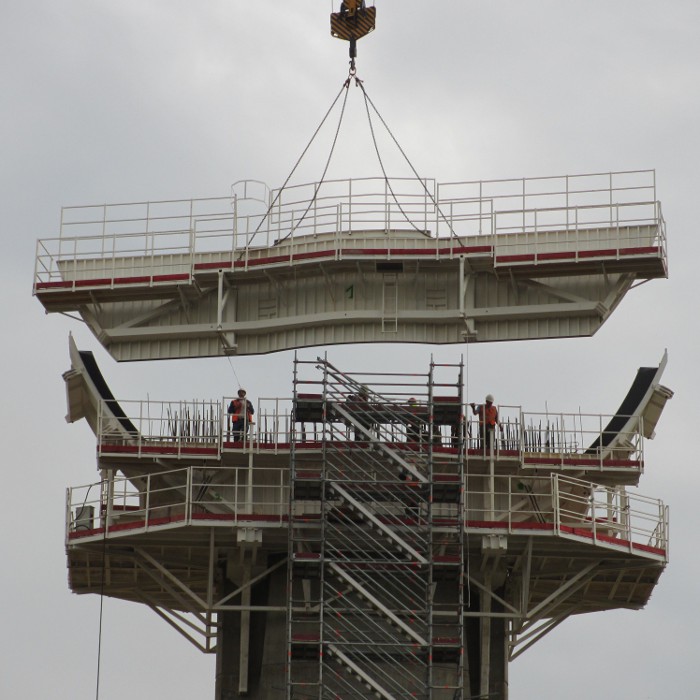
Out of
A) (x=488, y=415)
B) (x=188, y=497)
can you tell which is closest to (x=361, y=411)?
(x=488, y=415)

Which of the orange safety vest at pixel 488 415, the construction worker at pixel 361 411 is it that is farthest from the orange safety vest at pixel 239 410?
the orange safety vest at pixel 488 415

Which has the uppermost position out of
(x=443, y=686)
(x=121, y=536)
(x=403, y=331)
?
(x=403, y=331)

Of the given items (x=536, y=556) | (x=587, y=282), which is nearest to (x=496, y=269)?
(x=587, y=282)

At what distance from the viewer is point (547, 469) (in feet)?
193

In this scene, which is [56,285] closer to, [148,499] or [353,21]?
[148,499]

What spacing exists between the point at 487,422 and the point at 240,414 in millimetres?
6469

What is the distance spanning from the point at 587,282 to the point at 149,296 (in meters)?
12.1

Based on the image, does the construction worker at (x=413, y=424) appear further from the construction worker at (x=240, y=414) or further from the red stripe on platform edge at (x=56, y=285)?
the red stripe on platform edge at (x=56, y=285)

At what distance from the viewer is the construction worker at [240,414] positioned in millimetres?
59250

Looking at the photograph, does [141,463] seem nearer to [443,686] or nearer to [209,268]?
[209,268]

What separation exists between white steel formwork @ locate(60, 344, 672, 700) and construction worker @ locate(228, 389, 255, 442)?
30 centimetres

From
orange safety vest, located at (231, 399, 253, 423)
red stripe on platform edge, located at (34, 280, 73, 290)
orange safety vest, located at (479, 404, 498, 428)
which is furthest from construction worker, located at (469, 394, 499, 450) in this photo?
red stripe on platform edge, located at (34, 280, 73, 290)

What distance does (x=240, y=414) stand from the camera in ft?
195

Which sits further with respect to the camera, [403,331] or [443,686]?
[403,331]
